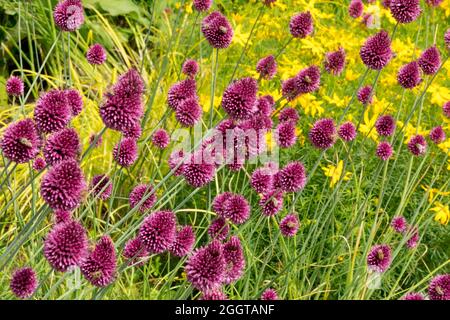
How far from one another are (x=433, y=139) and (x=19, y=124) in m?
1.88

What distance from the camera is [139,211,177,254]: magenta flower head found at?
163 cm

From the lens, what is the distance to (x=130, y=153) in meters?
2.06

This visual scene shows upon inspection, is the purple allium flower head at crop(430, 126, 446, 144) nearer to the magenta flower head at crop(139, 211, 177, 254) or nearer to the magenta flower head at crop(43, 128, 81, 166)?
the magenta flower head at crop(139, 211, 177, 254)

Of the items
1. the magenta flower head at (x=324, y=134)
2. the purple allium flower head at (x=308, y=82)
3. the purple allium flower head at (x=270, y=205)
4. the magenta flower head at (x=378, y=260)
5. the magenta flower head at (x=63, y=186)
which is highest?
the purple allium flower head at (x=308, y=82)

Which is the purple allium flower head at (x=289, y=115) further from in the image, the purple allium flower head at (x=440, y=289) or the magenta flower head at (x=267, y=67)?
the purple allium flower head at (x=440, y=289)

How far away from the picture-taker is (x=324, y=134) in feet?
7.54

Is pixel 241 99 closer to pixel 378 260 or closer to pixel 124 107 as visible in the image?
pixel 124 107

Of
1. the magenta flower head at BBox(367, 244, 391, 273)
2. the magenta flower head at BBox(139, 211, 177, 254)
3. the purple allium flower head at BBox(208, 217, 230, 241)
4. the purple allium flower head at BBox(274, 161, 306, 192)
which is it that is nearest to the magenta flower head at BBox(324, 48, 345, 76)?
the purple allium flower head at BBox(274, 161, 306, 192)

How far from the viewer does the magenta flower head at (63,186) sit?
149cm

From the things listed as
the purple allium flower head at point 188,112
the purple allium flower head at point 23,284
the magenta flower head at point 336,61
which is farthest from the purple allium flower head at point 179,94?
the magenta flower head at point 336,61

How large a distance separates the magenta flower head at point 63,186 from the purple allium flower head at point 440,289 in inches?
40.7

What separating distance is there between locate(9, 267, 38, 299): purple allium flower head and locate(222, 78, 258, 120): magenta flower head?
0.72m
